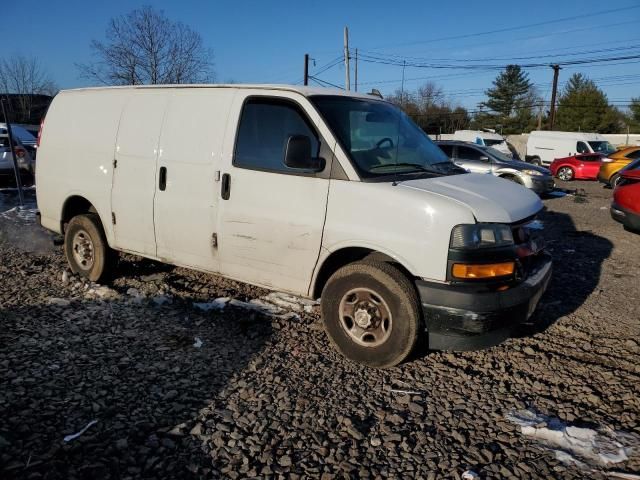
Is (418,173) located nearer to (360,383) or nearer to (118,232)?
(360,383)

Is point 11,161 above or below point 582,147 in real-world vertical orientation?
below

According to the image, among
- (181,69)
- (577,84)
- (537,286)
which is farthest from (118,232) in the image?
(577,84)

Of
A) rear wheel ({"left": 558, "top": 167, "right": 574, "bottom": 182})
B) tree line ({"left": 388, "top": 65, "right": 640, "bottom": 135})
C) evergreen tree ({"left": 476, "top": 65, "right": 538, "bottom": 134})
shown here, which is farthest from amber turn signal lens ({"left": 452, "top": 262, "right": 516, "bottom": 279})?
evergreen tree ({"left": 476, "top": 65, "right": 538, "bottom": 134})

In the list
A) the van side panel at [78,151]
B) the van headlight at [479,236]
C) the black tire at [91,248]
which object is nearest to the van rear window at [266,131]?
the van headlight at [479,236]

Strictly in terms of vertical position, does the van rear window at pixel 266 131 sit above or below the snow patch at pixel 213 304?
above

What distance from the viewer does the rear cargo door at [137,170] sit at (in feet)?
15.0

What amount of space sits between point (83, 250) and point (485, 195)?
14.1ft

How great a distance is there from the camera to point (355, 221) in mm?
3465

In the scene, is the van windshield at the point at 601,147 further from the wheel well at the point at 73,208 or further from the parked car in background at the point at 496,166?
the wheel well at the point at 73,208

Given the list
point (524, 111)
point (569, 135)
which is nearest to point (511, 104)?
point (524, 111)

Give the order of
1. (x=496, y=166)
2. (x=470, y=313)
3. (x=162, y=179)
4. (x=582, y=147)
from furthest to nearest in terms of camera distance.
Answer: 1. (x=582, y=147)
2. (x=496, y=166)
3. (x=162, y=179)
4. (x=470, y=313)

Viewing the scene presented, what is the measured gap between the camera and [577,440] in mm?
2791

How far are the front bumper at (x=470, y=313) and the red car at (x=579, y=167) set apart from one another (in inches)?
837

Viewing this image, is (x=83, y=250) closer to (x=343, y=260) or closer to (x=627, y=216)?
(x=343, y=260)
